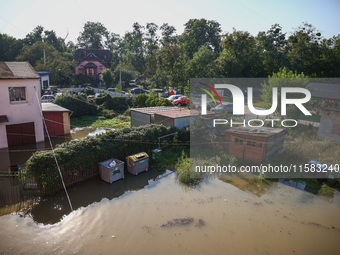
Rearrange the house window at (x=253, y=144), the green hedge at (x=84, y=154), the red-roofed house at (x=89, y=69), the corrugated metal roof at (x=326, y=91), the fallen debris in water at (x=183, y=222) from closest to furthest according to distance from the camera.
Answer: the fallen debris in water at (x=183, y=222)
the green hedge at (x=84, y=154)
the house window at (x=253, y=144)
the corrugated metal roof at (x=326, y=91)
the red-roofed house at (x=89, y=69)

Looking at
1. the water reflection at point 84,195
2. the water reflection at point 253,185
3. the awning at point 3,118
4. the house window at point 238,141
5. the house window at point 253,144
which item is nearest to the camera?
the water reflection at point 84,195

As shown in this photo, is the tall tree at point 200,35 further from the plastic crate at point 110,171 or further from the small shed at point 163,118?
the plastic crate at point 110,171

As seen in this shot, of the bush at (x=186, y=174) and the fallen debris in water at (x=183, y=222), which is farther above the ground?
the bush at (x=186, y=174)

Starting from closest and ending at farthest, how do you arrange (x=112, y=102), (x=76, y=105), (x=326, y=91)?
(x=326, y=91) → (x=76, y=105) → (x=112, y=102)

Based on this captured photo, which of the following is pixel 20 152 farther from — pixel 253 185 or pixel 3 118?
pixel 253 185

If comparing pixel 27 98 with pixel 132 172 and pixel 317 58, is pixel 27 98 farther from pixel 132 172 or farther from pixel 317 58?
pixel 317 58

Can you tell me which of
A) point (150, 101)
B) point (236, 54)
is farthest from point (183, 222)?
point (236, 54)

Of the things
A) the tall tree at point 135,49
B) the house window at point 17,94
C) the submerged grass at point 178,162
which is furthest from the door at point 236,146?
the tall tree at point 135,49

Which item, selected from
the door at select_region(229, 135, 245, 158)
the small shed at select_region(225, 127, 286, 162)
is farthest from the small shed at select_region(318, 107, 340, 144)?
the door at select_region(229, 135, 245, 158)
